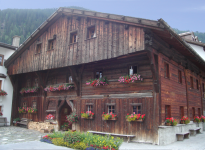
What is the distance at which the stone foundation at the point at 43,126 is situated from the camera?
14.9m

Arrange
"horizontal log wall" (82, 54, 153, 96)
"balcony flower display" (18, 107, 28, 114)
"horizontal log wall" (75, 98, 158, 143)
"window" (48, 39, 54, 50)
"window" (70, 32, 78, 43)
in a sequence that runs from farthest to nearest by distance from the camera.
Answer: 1. "balcony flower display" (18, 107, 28, 114)
2. "window" (48, 39, 54, 50)
3. "window" (70, 32, 78, 43)
4. "horizontal log wall" (82, 54, 153, 96)
5. "horizontal log wall" (75, 98, 158, 143)

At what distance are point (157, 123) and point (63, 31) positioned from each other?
357 inches

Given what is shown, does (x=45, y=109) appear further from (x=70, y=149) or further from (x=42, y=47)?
(x=70, y=149)

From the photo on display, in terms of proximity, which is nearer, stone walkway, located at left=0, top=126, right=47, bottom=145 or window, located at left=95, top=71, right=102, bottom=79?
stone walkway, located at left=0, top=126, right=47, bottom=145

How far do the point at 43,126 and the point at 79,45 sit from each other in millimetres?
7323

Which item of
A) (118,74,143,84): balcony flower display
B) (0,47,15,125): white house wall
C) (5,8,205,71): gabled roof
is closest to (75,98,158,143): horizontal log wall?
(118,74,143,84): balcony flower display

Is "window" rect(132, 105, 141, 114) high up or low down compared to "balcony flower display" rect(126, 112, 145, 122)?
up

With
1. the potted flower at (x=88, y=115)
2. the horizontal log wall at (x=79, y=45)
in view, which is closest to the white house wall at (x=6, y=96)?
the horizontal log wall at (x=79, y=45)

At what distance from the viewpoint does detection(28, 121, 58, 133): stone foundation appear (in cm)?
1489

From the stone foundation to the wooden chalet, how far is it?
473 millimetres

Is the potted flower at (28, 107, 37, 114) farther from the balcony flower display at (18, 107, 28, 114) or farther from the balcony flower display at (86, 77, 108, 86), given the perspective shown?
the balcony flower display at (86, 77, 108, 86)

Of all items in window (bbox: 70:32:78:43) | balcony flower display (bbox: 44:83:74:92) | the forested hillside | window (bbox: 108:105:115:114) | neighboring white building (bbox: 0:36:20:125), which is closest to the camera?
window (bbox: 108:105:115:114)

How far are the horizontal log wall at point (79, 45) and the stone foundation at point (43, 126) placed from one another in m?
4.39

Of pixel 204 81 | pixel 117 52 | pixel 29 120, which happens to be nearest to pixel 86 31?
pixel 117 52
